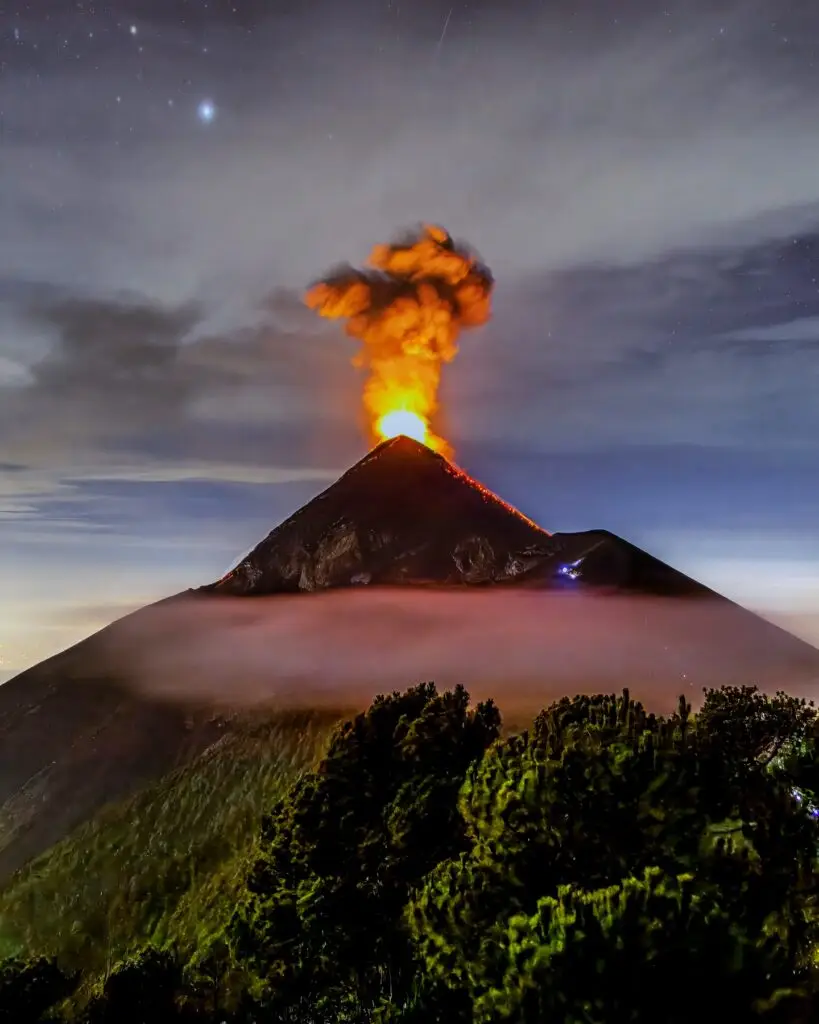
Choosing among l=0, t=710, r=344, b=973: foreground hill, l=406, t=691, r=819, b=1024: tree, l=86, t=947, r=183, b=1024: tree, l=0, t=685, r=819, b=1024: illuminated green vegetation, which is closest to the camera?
l=406, t=691, r=819, b=1024: tree

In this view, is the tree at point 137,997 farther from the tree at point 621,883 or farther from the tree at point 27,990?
the tree at point 621,883

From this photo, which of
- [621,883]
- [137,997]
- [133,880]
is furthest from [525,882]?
[133,880]

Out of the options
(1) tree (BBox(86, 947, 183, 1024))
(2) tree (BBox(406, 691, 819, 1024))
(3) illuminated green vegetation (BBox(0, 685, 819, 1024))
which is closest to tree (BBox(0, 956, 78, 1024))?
(3) illuminated green vegetation (BBox(0, 685, 819, 1024))

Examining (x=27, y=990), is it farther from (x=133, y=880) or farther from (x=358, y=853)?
(x=133, y=880)

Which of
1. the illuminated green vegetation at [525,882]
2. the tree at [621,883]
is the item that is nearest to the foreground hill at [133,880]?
the illuminated green vegetation at [525,882]

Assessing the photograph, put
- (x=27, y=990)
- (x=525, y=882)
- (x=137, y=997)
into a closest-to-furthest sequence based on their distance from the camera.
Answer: (x=525, y=882) → (x=137, y=997) → (x=27, y=990)

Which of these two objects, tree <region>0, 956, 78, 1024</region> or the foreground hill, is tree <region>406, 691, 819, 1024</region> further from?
the foreground hill

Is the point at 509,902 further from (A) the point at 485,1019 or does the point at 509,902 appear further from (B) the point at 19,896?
(B) the point at 19,896

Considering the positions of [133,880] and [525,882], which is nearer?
[525,882]

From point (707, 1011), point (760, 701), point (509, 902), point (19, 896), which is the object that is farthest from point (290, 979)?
point (19, 896)
